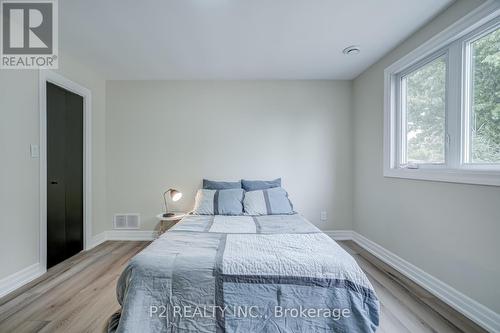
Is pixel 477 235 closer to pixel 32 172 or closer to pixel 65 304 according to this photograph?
pixel 65 304

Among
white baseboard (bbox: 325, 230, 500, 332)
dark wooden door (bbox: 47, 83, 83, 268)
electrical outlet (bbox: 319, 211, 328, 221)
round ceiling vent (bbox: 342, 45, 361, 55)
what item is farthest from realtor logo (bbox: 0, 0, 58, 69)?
white baseboard (bbox: 325, 230, 500, 332)

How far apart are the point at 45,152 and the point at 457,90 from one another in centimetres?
384

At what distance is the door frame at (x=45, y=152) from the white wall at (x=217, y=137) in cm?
36

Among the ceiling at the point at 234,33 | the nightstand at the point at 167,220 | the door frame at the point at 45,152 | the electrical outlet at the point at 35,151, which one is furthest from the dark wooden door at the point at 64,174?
Answer: the nightstand at the point at 167,220

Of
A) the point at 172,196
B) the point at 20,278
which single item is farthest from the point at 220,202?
the point at 20,278

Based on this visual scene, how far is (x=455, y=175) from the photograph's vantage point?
1.84 metres

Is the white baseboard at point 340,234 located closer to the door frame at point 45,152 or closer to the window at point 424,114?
the window at point 424,114

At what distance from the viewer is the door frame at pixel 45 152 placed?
238 cm

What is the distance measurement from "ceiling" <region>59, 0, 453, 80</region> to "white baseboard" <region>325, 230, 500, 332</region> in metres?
2.27

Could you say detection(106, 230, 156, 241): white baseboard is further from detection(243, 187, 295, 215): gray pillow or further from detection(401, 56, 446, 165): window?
detection(401, 56, 446, 165): window

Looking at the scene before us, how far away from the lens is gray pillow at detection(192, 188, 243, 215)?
9.17ft

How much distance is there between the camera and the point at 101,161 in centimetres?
341

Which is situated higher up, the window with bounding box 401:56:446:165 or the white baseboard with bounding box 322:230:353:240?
the window with bounding box 401:56:446:165

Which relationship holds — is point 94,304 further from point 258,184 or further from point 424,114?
point 424,114
